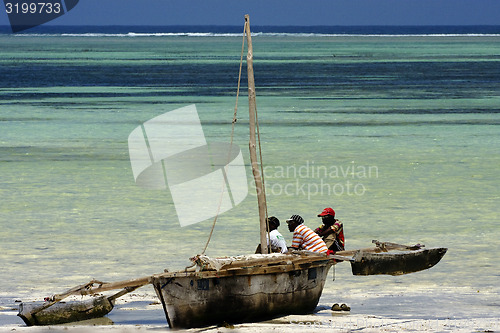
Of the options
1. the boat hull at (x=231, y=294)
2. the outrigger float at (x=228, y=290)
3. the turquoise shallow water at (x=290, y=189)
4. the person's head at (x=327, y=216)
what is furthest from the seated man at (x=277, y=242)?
the boat hull at (x=231, y=294)

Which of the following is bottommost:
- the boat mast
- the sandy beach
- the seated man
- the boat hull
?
the sandy beach

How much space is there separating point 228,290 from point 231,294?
2.3 inches

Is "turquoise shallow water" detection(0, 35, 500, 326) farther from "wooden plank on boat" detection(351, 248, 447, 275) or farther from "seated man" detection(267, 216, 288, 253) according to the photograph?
"seated man" detection(267, 216, 288, 253)

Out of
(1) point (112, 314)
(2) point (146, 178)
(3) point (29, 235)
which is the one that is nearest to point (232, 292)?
(1) point (112, 314)

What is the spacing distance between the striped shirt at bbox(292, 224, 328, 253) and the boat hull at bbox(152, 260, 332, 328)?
63 cm

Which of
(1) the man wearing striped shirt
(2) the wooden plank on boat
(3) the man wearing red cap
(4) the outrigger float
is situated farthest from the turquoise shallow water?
(4) the outrigger float

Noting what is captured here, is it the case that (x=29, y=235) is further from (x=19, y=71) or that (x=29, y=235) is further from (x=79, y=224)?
(x=19, y=71)

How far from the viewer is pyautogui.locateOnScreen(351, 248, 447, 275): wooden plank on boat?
32.6 feet

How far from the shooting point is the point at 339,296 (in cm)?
1054

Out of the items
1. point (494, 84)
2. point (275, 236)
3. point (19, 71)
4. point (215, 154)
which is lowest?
point (275, 236)

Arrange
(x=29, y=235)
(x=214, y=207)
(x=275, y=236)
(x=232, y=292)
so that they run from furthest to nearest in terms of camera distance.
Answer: (x=214, y=207) → (x=29, y=235) → (x=275, y=236) → (x=232, y=292)

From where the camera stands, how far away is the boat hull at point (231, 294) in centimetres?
859

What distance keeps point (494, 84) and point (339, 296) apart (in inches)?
1575

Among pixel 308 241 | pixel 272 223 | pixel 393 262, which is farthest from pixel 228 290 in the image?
pixel 393 262
